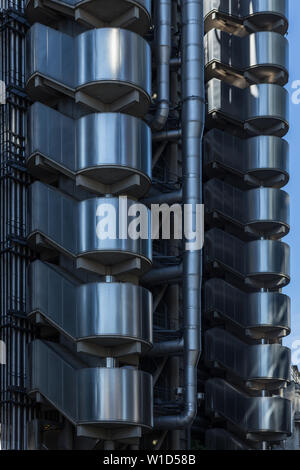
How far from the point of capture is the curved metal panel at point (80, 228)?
56.9m

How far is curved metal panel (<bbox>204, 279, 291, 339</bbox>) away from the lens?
7275cm

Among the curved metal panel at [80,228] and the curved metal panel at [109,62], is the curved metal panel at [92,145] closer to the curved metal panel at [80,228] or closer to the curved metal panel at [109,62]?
the curved metal panel at [80,228]

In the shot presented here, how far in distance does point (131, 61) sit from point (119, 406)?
1691cm

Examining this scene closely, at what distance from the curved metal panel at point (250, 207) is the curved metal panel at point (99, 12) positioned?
15.3 m

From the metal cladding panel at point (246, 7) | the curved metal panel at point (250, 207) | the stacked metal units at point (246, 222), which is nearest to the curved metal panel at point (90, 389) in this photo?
the stacked metal units at point (246, 222)

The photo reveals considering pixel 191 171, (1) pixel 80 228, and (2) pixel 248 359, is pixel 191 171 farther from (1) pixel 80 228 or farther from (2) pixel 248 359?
(2) pixel 248 359

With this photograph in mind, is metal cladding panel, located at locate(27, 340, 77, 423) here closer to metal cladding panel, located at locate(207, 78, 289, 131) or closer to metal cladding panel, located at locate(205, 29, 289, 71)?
metal cladding panel, located at locate(207, 78, 289, 131)

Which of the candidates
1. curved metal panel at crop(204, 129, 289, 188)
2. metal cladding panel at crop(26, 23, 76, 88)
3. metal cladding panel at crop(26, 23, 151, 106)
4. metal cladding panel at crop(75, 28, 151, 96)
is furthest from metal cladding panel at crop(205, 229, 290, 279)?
metal cladding panel at crop(26, 23, 76, 88)

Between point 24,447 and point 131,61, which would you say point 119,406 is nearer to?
point 24,447

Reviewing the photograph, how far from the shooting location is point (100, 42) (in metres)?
58.9

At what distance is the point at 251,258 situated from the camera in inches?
2894

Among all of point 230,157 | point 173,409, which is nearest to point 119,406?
point 173,409

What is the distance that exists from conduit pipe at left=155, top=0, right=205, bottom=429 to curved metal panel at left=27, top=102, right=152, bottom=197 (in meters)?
5.84

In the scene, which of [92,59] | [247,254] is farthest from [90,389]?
[247,254]
